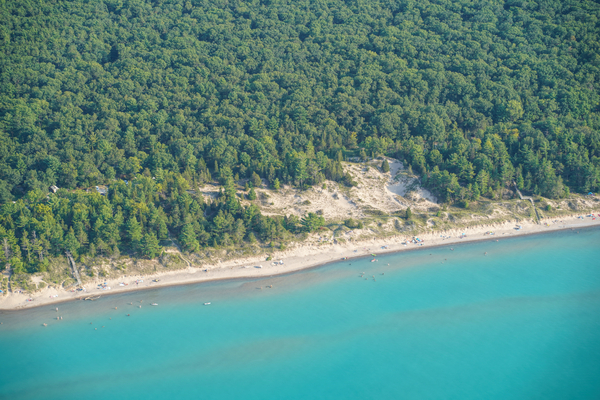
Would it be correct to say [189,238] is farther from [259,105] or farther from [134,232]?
[259,105]

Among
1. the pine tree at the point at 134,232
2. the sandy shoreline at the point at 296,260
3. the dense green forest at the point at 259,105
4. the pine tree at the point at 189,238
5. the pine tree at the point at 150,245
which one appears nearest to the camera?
the sandy shoreline at the point at 296,260

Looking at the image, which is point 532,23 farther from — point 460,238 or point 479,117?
point 460,238

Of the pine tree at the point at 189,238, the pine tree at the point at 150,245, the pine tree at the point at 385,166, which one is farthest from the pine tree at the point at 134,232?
the pine tree at the point at 385,166

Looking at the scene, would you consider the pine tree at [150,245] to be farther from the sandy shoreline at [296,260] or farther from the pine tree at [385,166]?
the pine tree at [385,166]

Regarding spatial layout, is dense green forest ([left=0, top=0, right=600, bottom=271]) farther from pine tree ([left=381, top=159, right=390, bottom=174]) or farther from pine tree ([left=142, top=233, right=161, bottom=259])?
pine tree ([left=381, top=159, right=390, bottom=174])

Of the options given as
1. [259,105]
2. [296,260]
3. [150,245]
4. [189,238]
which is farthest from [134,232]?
[259,105]

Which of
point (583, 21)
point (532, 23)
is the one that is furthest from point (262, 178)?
point (583, 21)
